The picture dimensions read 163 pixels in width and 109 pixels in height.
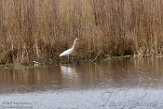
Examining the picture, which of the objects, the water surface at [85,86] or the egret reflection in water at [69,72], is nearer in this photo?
the water surface at [85,86]

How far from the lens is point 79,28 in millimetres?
13930

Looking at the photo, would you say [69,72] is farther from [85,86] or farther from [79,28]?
[79,28]

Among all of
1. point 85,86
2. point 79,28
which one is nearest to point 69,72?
point 85,86

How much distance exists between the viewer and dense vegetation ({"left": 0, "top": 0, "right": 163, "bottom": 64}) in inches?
511

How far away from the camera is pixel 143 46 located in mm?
14109

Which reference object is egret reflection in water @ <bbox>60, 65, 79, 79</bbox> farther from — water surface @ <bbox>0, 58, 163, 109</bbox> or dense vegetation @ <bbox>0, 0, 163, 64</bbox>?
dense vegetation @ <bbox>0, 0, 163, 64</bbox>

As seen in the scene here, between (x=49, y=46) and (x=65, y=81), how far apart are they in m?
3.34

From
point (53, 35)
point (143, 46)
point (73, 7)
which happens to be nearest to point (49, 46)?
point (53, 35)

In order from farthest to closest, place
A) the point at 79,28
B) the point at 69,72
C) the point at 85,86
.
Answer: the point at 79,28 < the point at 69,72 < the point at 85,86

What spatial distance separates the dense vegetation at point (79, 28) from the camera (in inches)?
511

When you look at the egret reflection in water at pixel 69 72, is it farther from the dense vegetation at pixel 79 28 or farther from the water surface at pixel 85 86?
the dense vegetation at pixel 79 28

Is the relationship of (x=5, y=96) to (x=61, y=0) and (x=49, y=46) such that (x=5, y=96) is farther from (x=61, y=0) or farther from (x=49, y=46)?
(x=61, y=0)

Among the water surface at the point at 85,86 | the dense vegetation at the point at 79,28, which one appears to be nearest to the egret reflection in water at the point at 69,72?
the water surface at the point at 85,86

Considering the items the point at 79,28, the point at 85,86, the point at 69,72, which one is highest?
the point at 79,28
